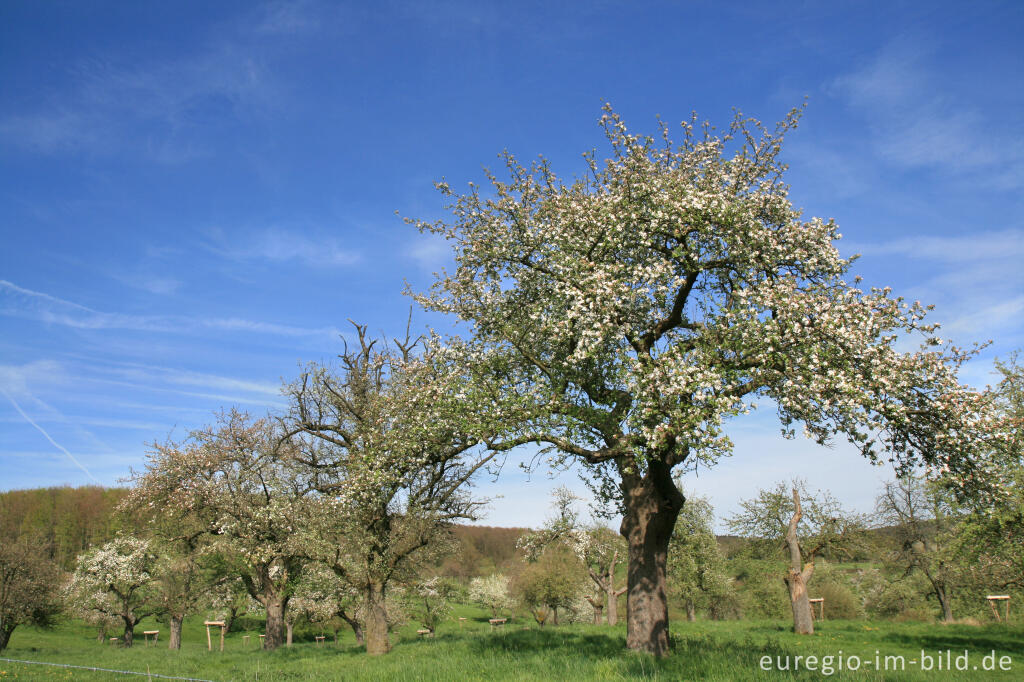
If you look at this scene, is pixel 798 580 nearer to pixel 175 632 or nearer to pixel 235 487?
pixel 235 487

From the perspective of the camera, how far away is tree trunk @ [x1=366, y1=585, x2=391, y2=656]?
24.4m

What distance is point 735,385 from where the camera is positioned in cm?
1342

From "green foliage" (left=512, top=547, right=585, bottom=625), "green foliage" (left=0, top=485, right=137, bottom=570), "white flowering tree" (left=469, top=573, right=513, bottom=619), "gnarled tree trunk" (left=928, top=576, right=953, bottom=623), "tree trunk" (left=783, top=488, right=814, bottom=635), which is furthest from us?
"green foliage" (left=0, top=485, right=137, bottom=570)

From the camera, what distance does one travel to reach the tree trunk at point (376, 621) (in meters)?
24.4

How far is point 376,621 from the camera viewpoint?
980 inches

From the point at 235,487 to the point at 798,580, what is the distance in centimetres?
3140

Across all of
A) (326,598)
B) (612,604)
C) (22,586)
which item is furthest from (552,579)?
(22,586)

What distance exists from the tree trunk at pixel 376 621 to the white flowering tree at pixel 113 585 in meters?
36.2

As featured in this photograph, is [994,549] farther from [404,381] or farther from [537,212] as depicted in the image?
[404,381]

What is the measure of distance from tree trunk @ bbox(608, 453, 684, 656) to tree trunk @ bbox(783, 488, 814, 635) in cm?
1857

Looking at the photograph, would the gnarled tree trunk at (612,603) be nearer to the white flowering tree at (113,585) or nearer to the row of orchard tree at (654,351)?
the row of orchard tree at (654,351)

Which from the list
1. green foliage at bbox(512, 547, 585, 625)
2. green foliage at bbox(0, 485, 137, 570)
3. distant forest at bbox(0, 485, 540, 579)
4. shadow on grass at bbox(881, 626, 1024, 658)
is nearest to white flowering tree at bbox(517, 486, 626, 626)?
green foliage at bbox(512, 547, 585, 625)

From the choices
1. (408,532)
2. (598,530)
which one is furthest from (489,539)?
(408,532)

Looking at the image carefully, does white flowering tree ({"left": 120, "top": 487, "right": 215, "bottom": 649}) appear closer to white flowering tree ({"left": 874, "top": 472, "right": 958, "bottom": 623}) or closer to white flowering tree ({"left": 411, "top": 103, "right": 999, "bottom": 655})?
white flowering tree ({"left": 411, "top": 103, "right": 999, "bottom": 655})
